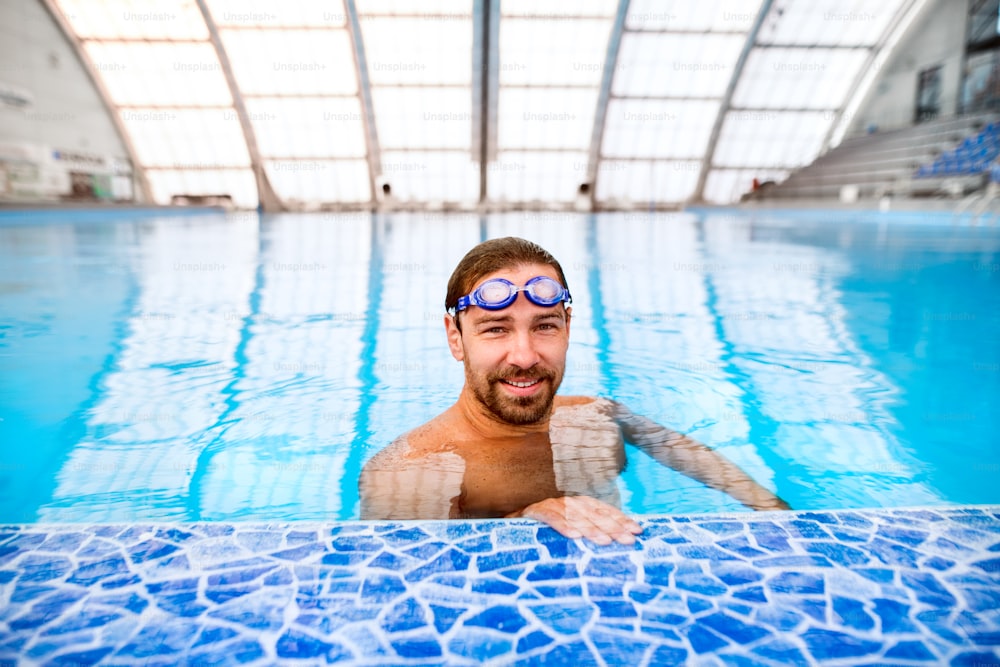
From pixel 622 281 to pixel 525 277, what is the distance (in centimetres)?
644

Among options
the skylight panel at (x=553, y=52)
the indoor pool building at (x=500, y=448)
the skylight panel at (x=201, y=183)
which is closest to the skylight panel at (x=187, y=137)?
the skylight panel at (x=201, y=183)

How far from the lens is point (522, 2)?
25.8 metres

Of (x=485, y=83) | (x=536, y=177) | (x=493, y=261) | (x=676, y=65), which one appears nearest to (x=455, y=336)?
(x=493, y=261)

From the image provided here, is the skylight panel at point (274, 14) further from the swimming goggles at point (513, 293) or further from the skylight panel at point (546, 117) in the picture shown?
the swimming goggles at point (513, 293)

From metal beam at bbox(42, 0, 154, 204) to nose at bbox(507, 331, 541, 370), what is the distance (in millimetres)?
29850

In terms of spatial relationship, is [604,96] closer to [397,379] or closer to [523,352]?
[397,379]

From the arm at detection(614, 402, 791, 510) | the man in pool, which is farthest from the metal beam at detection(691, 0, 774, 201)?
the man in pool

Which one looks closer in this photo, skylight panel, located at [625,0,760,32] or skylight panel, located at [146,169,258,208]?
skylight panel, located at [625,0,760,32]

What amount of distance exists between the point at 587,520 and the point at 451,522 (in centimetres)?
35

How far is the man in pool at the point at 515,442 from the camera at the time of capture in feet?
7.44

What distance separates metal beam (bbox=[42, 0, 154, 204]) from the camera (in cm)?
2577

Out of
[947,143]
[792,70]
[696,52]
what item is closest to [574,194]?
[696,52]

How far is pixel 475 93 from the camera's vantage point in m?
28.1

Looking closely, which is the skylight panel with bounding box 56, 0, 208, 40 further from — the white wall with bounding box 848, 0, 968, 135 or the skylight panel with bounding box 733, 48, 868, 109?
the white wall with bounding box 848, 0, 968, 135
